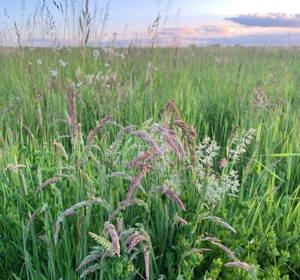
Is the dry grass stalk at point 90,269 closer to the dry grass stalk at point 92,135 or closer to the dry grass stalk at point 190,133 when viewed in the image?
the dry grass stalk at point 92,135

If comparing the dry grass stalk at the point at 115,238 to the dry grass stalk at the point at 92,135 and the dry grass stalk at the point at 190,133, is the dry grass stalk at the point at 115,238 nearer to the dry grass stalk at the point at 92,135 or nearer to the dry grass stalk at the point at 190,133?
the dry grass stalk at the point at 92,135

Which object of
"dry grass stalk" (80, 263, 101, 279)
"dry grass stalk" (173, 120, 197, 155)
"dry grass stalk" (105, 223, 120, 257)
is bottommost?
"dry grass stalk" (80, 263, 101, 279)

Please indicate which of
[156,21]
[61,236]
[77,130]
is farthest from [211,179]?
[156,21]

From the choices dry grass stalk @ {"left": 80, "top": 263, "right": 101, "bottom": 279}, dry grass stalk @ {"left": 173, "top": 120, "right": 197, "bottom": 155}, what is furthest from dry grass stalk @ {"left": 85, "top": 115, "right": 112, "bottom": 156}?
dry grass stalk @ {"left": 80, "top": 263, "right": 101, "bottom": 279}

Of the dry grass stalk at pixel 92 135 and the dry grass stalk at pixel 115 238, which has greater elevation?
the dry grass stalk at pixel 92 135

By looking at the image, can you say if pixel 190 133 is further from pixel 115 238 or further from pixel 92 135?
pixel 115 238

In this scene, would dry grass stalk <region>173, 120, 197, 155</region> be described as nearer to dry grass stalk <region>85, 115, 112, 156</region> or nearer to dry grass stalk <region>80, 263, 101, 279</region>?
dry grass stalk <region>85, 115, 112, 156</region>

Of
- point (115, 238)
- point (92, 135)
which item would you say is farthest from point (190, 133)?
point (115, 238)

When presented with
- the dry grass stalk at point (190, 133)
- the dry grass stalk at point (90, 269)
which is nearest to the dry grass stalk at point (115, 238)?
the dry grass stalk at point (90, 269)

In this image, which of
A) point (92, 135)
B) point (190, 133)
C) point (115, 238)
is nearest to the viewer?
point (115, 238)

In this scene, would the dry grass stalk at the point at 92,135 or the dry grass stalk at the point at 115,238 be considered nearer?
the dry grass stalk at the point at 115,238

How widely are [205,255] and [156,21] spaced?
378 centimetres

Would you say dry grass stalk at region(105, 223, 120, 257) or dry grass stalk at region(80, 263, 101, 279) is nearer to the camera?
dry grass stalk at region(105, 223, 120, 257)

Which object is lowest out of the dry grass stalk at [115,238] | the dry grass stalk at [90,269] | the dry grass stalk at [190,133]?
the dry grass stalk at [90,269]
